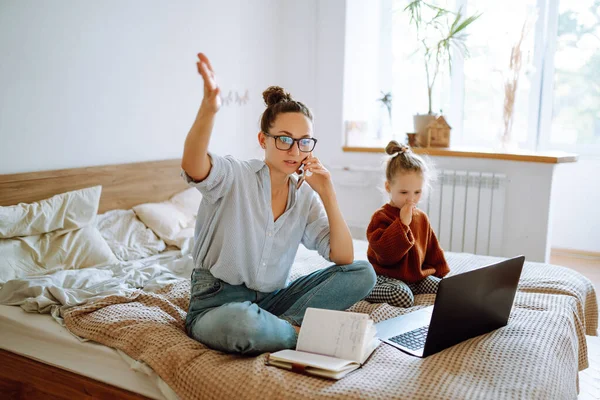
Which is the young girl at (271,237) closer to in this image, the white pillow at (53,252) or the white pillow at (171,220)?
the white pillow at (53,252)

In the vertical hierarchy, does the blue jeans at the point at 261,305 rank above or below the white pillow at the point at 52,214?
below

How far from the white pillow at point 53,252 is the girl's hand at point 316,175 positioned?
993 mm

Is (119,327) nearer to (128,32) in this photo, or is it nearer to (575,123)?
(128,32)

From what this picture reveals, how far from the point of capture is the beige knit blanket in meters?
1.29

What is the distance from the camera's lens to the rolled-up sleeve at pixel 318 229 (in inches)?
71.3

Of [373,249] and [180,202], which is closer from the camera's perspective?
[373,249]

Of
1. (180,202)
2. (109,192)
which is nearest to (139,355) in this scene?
(109,192)

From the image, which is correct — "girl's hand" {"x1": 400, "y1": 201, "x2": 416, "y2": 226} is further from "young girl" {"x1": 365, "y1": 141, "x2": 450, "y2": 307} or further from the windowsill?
the windowsill

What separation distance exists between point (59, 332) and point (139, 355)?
33 centimetres

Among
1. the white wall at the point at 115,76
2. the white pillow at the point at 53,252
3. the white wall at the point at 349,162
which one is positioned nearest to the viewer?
the white pillow at the point at 53,252

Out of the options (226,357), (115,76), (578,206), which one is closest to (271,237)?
(226,357)

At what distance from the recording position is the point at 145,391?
1496 mm

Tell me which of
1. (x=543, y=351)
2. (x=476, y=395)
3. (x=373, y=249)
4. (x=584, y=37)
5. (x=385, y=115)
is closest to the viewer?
(x=476, y=395)

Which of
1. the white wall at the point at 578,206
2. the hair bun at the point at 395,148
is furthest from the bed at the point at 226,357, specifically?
the white wall at the point at 578,206
